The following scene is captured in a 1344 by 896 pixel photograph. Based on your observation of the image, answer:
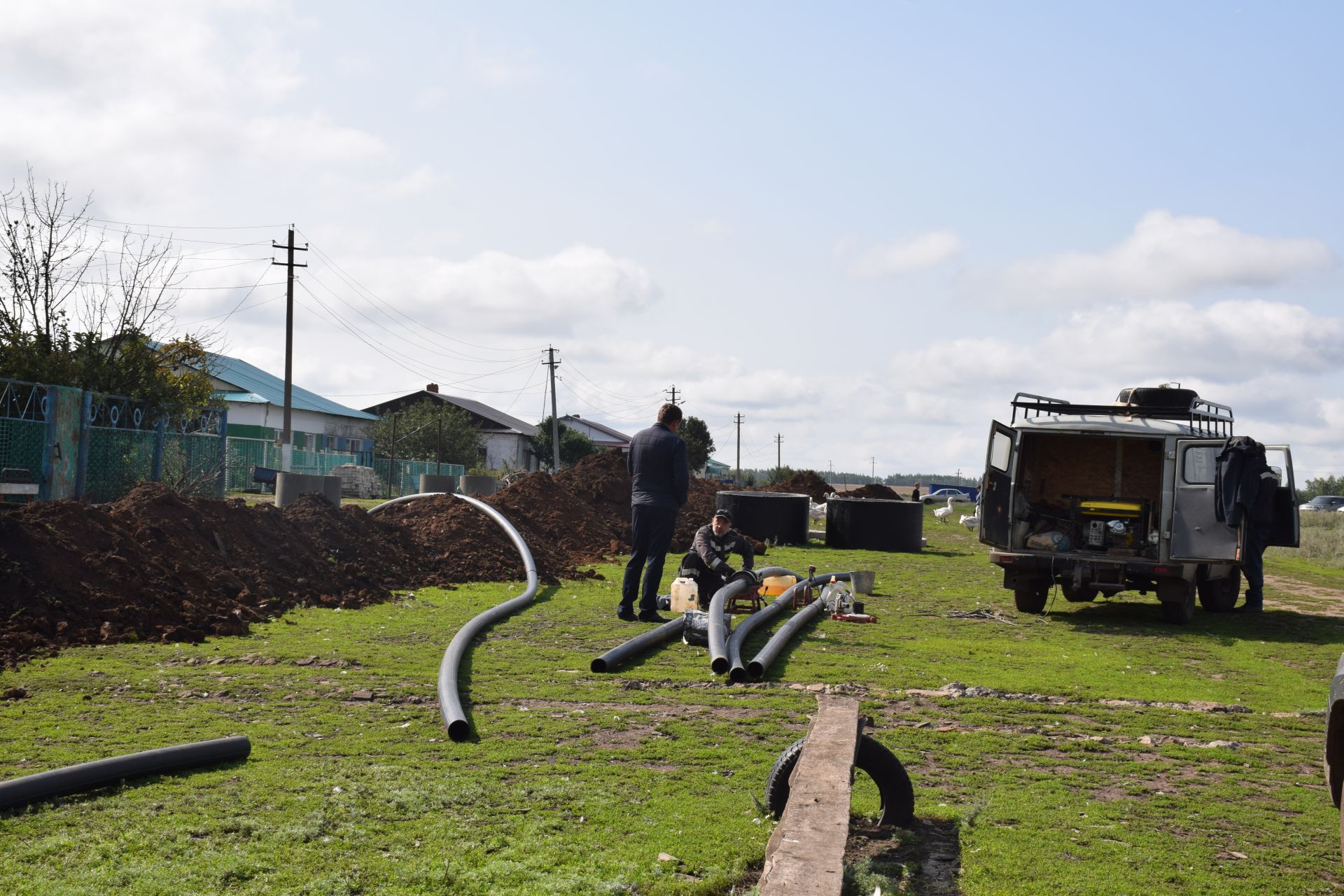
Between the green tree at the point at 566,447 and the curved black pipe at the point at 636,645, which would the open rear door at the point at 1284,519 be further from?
the green tree at the point at 566,447

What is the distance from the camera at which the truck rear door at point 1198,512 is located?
12.5 meters

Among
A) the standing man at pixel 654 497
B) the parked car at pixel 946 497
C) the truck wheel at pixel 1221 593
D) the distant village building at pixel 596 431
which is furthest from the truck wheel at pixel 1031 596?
the distant village building at pixel 596 431

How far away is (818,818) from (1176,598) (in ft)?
33.0

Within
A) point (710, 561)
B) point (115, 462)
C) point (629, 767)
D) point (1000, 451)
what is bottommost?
point (629, 767)

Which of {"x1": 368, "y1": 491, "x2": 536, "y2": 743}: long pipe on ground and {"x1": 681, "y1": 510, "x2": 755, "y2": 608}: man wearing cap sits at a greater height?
{"x1": 681, "y1": 510, "x2": 755, "y2": 608}: man wearing cap

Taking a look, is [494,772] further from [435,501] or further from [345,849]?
[435,501]

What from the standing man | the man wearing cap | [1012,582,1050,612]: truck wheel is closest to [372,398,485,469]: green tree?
[1012,582,1050,612]: truck wheel

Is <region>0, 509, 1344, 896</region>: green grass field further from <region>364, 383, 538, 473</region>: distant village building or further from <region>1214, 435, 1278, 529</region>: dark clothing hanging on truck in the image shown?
<region>364, 383, 538, 473</region>: distant village building

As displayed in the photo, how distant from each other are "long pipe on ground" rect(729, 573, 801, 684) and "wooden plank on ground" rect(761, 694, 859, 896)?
2.74 metres

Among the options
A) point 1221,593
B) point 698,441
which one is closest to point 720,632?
point 1221,593

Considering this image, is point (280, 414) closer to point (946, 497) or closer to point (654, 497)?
point (946, 497)

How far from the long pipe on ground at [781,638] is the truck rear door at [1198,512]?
12.4ft

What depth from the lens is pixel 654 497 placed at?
10656mm

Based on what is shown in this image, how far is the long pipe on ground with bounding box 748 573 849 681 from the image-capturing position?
7770mm
